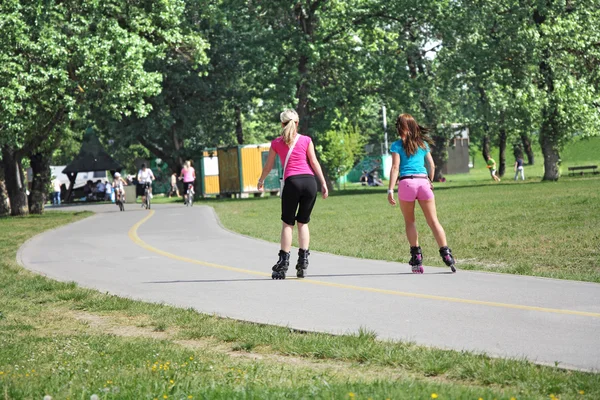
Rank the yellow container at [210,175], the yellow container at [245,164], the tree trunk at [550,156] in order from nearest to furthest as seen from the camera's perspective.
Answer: the tree trunk at [550,156] → the yellow container at [245,164] → the yellow container at [210,175]

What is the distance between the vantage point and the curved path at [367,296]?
7.50m

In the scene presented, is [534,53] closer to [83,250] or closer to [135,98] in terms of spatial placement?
[135,98]

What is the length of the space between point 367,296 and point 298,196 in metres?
2.10

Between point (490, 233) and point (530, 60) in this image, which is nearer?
point (490, 233)

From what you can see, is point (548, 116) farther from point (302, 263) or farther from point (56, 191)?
point (302, 263)

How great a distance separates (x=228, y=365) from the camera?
6.79 m

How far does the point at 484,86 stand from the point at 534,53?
296 centimetres

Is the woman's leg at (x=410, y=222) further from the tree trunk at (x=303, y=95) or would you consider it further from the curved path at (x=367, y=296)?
the tree trunk at (x=303, y=95)

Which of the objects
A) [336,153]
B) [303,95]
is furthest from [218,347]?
[336,153]

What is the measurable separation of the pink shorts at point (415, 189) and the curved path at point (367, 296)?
898 mm

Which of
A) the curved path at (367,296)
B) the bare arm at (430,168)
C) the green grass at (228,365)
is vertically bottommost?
the curved path at (367,296)

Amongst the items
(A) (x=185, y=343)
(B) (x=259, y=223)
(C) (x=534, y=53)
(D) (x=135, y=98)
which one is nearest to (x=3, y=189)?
(D) (x=135, y=98)

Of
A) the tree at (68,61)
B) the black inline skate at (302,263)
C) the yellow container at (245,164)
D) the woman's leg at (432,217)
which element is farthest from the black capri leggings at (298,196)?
the yellow container at (245,164)

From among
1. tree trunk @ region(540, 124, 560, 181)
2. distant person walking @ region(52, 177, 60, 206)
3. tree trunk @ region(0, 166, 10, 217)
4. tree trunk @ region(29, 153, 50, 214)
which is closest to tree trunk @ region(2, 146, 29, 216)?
tree trunk @ region(29, 153, 50, 214)
